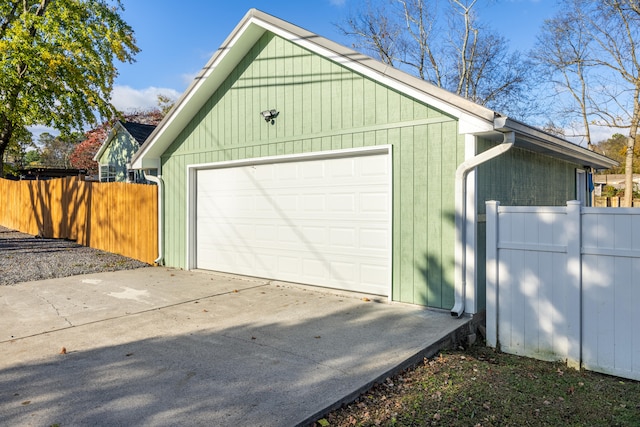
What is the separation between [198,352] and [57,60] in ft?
42.6

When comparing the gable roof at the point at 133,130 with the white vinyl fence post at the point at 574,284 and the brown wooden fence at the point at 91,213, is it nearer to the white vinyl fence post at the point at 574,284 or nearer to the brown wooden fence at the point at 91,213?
the brown wooden fence at the point at 91,213

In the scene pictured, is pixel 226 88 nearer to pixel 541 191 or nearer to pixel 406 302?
pixel 406 302

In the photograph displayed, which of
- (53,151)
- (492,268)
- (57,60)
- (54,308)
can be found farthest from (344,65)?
(53,151)

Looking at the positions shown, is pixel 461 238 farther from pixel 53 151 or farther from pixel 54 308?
pixel 53 151

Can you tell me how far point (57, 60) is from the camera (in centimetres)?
1305

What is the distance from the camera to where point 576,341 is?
150 inches

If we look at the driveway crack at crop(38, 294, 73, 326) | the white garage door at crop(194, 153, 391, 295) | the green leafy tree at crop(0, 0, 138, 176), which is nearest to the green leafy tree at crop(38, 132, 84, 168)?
the green leafy tree at crop(0, 0, 138, 176)

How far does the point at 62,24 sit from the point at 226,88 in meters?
9.75

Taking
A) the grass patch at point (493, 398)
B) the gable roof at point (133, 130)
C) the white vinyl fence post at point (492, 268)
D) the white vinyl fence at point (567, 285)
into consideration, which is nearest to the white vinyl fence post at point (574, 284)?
the white vinyl fence at point (567, 285)

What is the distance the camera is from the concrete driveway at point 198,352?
2.81 meters

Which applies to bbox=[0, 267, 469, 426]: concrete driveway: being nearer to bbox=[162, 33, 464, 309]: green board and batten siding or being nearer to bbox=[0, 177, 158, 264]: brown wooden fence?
bbox=[162, 33, 464, 309]: green board and batten siding

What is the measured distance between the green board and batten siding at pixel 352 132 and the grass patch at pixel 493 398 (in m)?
1.50

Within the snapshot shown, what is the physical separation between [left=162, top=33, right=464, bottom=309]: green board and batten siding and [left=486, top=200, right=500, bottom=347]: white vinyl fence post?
2.35 feet

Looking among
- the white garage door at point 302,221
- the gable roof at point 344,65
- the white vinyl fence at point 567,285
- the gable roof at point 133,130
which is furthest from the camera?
the gable roof at point 133,130
